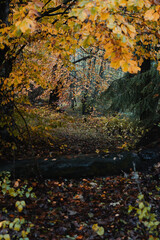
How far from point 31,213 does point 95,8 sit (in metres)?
3.45

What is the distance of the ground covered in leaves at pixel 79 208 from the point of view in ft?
10.0

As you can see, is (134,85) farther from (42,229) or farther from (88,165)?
(42,229)

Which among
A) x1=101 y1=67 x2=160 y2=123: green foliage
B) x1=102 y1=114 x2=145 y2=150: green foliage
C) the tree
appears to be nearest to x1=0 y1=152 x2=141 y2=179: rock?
the tree

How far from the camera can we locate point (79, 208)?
4.01m

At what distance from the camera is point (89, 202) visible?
4.27 m

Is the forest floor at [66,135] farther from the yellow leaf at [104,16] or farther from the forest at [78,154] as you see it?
the yellow leaf at [104,16]

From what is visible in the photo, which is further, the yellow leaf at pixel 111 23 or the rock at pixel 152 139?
the rock at pixel 152 139

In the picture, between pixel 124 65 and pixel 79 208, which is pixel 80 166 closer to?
pixel 79 208

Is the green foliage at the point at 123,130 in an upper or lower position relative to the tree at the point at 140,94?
lower

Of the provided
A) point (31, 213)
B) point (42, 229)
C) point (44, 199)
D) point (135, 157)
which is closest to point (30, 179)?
point (44, 199)

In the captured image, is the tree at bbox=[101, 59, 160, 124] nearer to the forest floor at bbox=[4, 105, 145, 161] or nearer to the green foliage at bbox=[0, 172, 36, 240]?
the forest floor at bbox=[4, 105, 145, 161]

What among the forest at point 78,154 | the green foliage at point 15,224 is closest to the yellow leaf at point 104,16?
the forest at point 78,154

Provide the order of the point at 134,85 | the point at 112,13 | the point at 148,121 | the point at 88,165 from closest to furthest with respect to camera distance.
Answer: the point at 112,13 → the point at 88,165 → the point at 148,121 → the point at 134,85

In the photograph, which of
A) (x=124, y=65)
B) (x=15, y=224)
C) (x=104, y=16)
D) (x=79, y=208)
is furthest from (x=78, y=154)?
(x=104, y=16)
